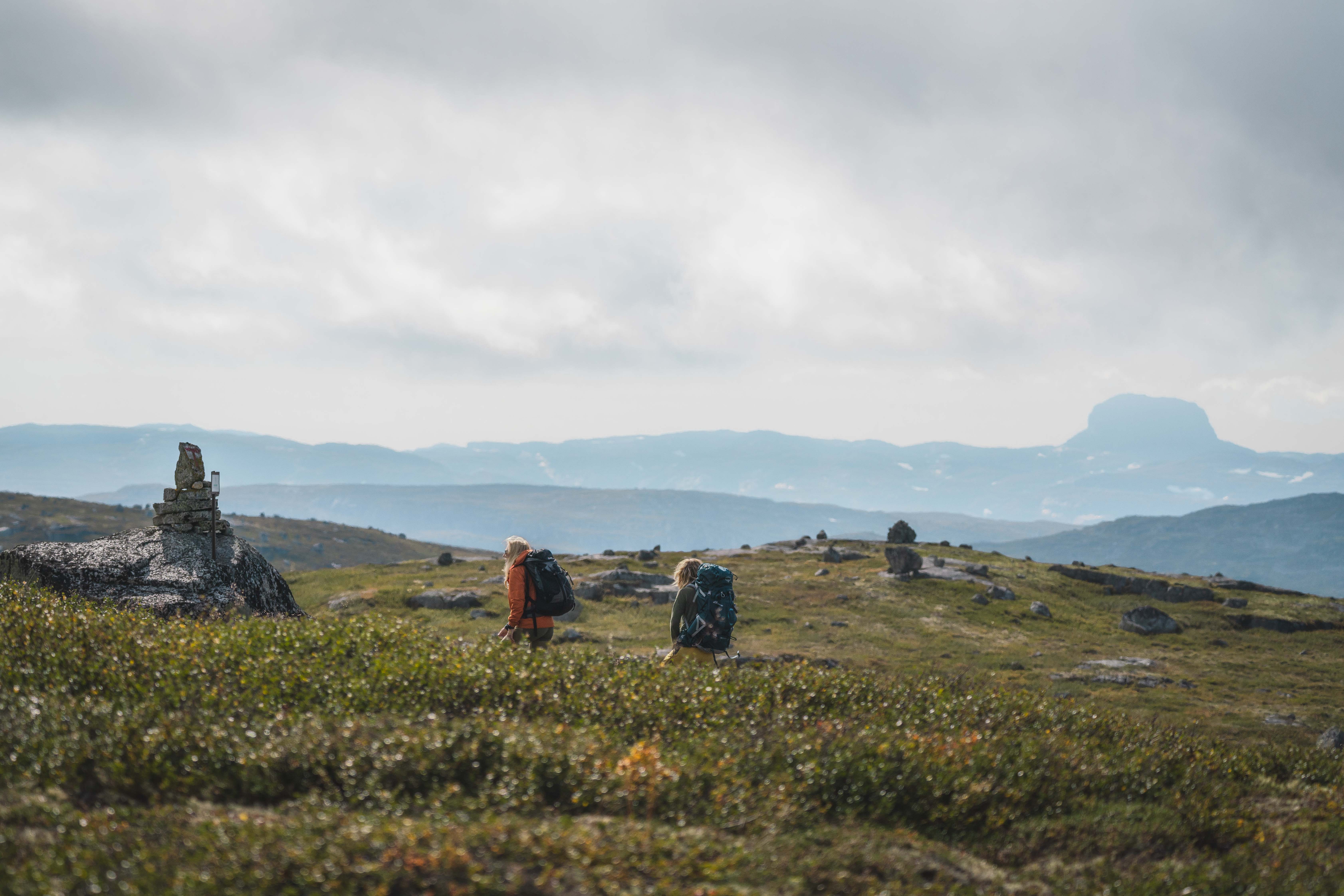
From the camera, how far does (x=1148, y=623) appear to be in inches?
2124

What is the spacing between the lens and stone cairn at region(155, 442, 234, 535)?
2259cm

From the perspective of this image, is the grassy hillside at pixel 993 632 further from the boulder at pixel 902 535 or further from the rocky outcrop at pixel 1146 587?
the boulder at pixel 902 535

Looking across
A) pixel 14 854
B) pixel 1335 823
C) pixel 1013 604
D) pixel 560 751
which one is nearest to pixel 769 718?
pixel 560 751

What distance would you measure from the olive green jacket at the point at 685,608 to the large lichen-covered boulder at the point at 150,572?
12434mm

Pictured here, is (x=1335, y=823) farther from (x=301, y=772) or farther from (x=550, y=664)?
(x=301, y=772)

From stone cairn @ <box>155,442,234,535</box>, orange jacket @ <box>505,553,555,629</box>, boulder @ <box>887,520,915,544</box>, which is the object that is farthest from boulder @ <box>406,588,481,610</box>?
boulder @ <box>887,520,915,544</box>

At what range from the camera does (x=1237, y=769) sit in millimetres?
12125

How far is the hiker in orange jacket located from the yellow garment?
2.67 metres

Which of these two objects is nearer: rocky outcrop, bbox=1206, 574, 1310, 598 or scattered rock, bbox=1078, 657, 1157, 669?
scattered rock, bbox=1078, 657, 1157, 669

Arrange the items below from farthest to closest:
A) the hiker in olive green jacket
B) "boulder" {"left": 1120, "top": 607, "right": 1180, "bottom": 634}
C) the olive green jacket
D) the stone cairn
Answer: "boulder" {"left": 1120, "top": 607, "right": 1180, "bottom": 634} < the stone cairn < the olive green jacket < the hiker in olive green jacket

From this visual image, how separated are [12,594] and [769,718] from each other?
17321mm

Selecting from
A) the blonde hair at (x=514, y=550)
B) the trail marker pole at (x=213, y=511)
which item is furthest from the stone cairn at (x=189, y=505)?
the blonde hair at (x=514, y=550)

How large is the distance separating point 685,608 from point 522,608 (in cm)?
362

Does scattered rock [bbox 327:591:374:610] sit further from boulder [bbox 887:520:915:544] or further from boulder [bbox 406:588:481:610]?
boulder [bbox 887:520:915:544]
